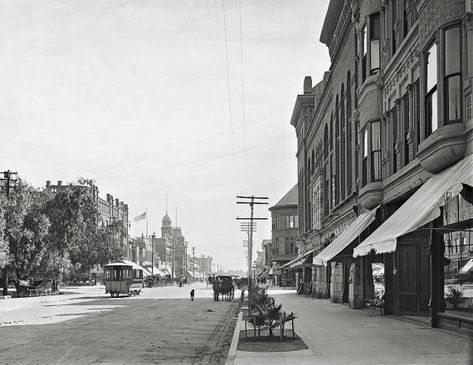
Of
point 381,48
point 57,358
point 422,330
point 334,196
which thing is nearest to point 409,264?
point 422,330

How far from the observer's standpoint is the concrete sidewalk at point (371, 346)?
501 inches

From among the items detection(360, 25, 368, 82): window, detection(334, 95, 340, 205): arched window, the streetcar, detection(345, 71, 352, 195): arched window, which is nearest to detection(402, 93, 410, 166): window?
detection(360, 25, 368, 82): window

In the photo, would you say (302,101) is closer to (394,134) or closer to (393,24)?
(393,24)

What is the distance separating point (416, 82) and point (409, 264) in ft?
22.9

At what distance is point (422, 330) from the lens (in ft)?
59.9

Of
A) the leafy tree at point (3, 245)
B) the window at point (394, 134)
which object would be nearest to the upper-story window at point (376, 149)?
the window at point (394, 134)

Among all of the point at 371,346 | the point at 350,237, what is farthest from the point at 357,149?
the point at 371,346

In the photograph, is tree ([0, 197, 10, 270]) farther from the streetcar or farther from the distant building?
the distant building

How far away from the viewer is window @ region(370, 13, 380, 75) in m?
26.4

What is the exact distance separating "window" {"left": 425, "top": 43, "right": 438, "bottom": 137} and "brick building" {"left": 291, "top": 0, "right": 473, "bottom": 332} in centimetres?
3

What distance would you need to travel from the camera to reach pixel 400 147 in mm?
22594

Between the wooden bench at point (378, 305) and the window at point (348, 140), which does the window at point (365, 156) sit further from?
the wooden bench at point (378, 305)

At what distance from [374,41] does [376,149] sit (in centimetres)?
441

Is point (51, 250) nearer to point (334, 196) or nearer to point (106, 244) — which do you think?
point (106, 244)
